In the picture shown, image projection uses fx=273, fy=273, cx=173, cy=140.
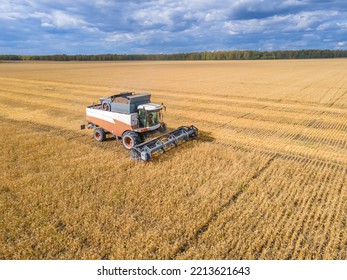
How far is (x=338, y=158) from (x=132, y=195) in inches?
342

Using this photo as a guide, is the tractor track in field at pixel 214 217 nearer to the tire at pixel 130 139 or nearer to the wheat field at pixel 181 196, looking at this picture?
the wheat field at pixel 181 196

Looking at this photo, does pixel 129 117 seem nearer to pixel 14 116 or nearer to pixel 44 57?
pixel 14 116

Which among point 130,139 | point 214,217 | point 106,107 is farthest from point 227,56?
point 214,217

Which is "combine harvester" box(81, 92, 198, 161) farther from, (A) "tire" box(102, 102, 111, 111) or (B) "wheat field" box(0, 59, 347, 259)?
(B) "wheat field" box(0, 59, 347, 259)

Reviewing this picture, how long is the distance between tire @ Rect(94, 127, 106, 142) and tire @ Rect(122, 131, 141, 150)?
1.78 metres

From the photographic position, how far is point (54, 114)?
779 inches

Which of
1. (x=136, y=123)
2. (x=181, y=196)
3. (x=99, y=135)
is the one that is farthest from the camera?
(x=99, y=135)

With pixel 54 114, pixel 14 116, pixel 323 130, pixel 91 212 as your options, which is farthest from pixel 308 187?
pixel 14 116

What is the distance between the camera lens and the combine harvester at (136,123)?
11578 millimetres

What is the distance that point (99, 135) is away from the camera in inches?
531

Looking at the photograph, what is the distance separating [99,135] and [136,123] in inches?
104

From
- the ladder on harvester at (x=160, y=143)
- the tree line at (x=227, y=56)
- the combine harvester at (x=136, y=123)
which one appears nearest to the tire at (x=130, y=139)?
the combine harvester at (x=136, y=123)

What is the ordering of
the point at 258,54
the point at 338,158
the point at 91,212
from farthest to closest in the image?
the point at 258,54 < the point at 338,158 < the point at 91,212

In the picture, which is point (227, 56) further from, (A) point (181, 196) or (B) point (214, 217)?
(B) point (214, 217)
